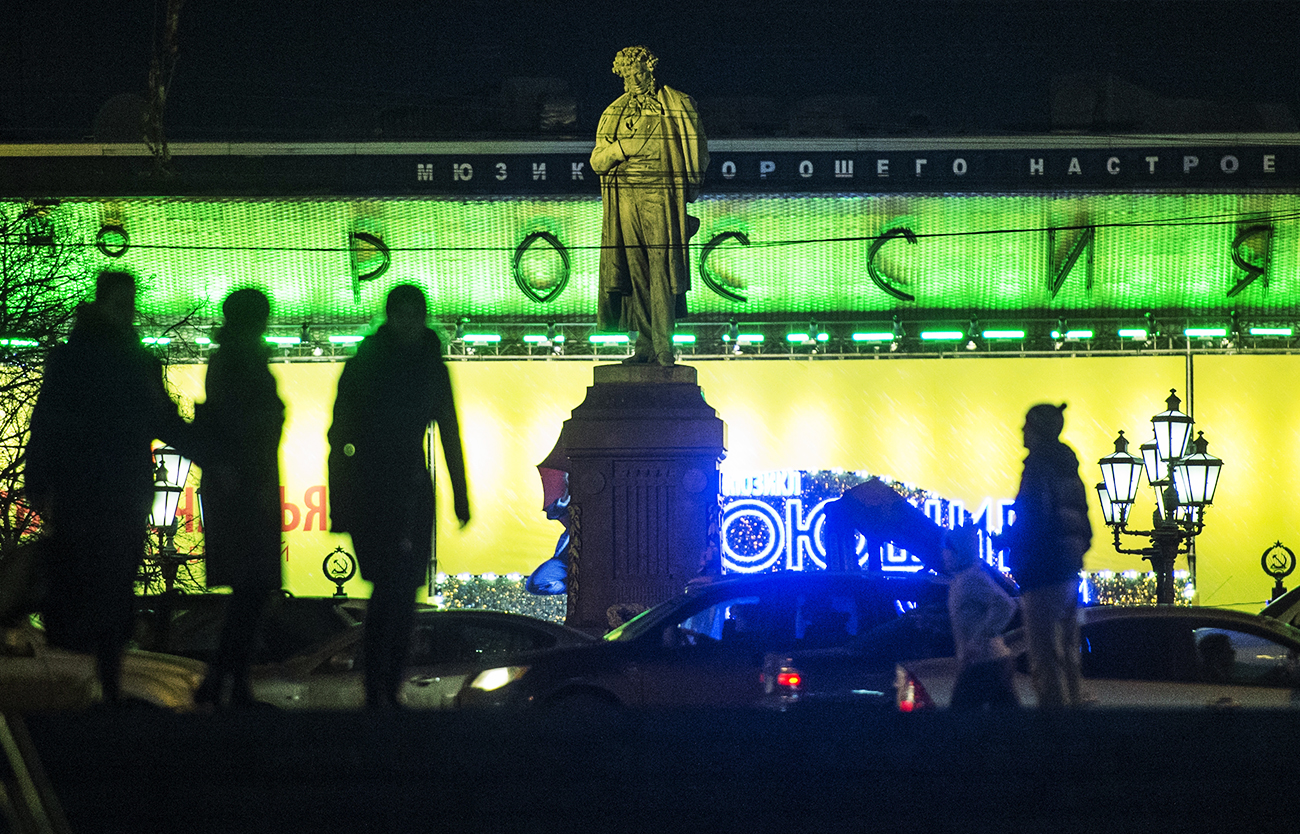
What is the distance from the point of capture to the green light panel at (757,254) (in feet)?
71.6

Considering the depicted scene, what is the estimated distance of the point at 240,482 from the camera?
211 inches

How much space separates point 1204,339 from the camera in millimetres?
22641

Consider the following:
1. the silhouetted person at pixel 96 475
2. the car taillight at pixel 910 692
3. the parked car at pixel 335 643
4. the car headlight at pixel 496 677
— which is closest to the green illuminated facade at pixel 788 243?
the parked car at pixel 335 643

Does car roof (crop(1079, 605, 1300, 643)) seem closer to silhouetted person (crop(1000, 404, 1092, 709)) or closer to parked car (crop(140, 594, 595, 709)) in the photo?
silhouetted person (crop(1000, 404, 1092, 709))

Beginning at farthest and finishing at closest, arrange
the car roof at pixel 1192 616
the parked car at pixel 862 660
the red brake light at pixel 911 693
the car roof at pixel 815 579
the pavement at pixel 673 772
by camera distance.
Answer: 1. the car roof at pixel 815 579
2. the car roof at pixel 1192 616
3. the parked car at pixel 862 660
4. the red brake light at pixel 911 693
5. the pavement at pixel 673 772

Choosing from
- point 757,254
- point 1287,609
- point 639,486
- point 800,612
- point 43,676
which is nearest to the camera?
point 43,676

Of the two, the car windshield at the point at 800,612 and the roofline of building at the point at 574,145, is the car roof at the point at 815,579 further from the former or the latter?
the roofline of building at the point at 574,145

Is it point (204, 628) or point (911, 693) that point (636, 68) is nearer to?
point (204, 628)

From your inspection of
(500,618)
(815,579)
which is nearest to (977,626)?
(815,579)

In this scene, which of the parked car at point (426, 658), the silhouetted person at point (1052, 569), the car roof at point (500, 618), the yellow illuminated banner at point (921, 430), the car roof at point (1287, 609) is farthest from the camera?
the yellow illuminated banner at point (921, 430)

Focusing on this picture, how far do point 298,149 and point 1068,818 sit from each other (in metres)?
18.9

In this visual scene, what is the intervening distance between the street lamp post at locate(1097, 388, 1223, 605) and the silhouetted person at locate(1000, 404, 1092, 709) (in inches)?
210

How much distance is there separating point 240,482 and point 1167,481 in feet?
30.2

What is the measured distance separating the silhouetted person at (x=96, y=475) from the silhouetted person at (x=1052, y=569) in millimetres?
3881
